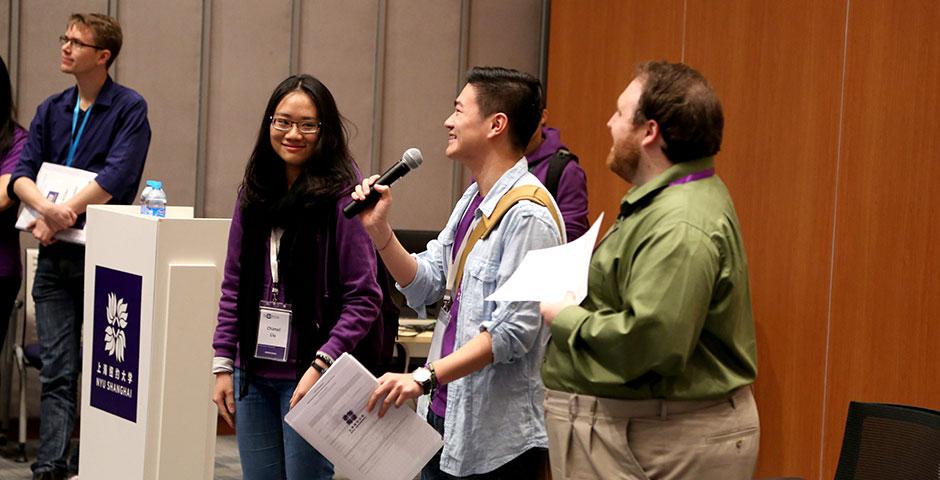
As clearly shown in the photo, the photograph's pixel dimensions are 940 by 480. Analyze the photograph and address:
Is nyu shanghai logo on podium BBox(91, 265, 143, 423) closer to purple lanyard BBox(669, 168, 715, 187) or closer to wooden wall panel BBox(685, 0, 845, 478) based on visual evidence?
purple lanyard BBox(669, 168, 715, 187)

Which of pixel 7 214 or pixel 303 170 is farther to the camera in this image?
pixel 7 214

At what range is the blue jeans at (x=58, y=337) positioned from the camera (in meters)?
4.86

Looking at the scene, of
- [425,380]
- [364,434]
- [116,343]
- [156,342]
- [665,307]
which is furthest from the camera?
[116,343]

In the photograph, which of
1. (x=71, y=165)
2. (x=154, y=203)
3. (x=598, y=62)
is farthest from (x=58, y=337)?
(x=598, y=62)

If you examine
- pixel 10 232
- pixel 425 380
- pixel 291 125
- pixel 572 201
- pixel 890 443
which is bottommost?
pixel 890 443

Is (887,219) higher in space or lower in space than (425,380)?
higher

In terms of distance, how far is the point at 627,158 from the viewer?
93.4 inches

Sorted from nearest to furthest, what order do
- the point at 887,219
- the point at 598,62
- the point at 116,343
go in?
the point at 116,343
the point at 887,219
the point at 598,62

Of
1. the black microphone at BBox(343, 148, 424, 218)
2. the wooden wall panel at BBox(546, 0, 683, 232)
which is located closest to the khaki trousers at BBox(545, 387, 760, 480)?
the black microphone at BBox(343, 148, 424, 218)

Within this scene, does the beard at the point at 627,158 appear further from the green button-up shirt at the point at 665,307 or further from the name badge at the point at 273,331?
the name badge at the point at 273,331

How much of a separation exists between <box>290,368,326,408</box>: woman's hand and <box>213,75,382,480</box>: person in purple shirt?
0.08m

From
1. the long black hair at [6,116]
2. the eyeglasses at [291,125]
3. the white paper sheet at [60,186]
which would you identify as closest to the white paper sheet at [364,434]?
the eyeglasses at [291,125]

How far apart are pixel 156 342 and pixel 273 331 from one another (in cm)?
50

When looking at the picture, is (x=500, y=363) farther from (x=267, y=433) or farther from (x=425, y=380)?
(x=267, y=433)
